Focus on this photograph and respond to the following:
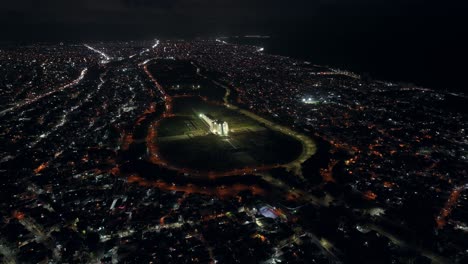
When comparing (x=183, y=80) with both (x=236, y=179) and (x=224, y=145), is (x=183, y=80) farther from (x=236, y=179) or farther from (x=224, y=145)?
(x=236, y=179)

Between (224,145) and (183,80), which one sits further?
(183,80)

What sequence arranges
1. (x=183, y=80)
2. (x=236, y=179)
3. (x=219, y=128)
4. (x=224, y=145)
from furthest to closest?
(x=183, y=80) → (x=219, y=128) → (x=224, y=145) → (x=236, y=179)

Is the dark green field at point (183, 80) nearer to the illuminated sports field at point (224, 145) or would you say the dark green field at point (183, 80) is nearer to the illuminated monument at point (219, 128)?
the illuminated sports field at point (224, 145)

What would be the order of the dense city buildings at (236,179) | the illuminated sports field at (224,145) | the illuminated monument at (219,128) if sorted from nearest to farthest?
the dense city buildings at (236,179) < the illuminated sports field at (224,145) < the illuminated monument at (219,128)

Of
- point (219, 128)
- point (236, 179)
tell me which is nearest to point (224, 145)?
point (219, 128)

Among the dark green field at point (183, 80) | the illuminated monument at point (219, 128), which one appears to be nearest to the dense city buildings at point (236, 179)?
the illuminated monument at point (219, 128)
